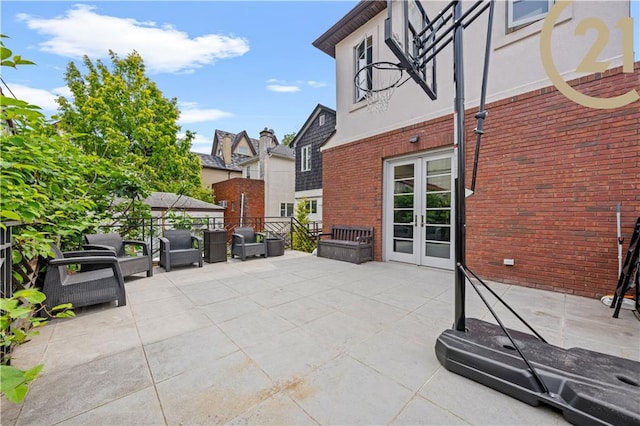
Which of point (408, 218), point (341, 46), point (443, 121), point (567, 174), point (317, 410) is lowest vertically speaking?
point (317, 410)

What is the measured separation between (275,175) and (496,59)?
44.3 ft

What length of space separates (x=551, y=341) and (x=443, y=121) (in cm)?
405

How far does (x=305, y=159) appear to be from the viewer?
13.7 meters

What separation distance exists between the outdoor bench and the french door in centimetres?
47

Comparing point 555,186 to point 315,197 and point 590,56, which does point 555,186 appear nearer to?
point 590,56

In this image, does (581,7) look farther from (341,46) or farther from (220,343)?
(220,343)

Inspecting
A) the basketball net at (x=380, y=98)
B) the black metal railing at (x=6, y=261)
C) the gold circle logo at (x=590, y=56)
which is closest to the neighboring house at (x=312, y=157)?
the basketball net at (x=380, y=98)

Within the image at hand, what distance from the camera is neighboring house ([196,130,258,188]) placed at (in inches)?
745

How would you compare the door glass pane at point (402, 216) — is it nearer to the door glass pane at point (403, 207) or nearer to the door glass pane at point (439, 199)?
the door glass pane at point (403, 207)

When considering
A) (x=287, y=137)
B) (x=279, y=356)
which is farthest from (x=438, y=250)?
(x=287, y=137)

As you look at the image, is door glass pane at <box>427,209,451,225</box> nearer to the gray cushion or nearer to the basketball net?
the basketball net

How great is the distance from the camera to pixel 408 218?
566 centimetres

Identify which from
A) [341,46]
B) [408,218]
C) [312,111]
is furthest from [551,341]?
[312,111]

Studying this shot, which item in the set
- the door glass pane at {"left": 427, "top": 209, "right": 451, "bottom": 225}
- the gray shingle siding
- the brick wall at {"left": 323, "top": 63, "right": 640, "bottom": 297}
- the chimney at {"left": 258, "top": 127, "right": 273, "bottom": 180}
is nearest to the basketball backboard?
the brick wall at {"left": 323, "top": 63, "right": 640, "bottom": 297}
